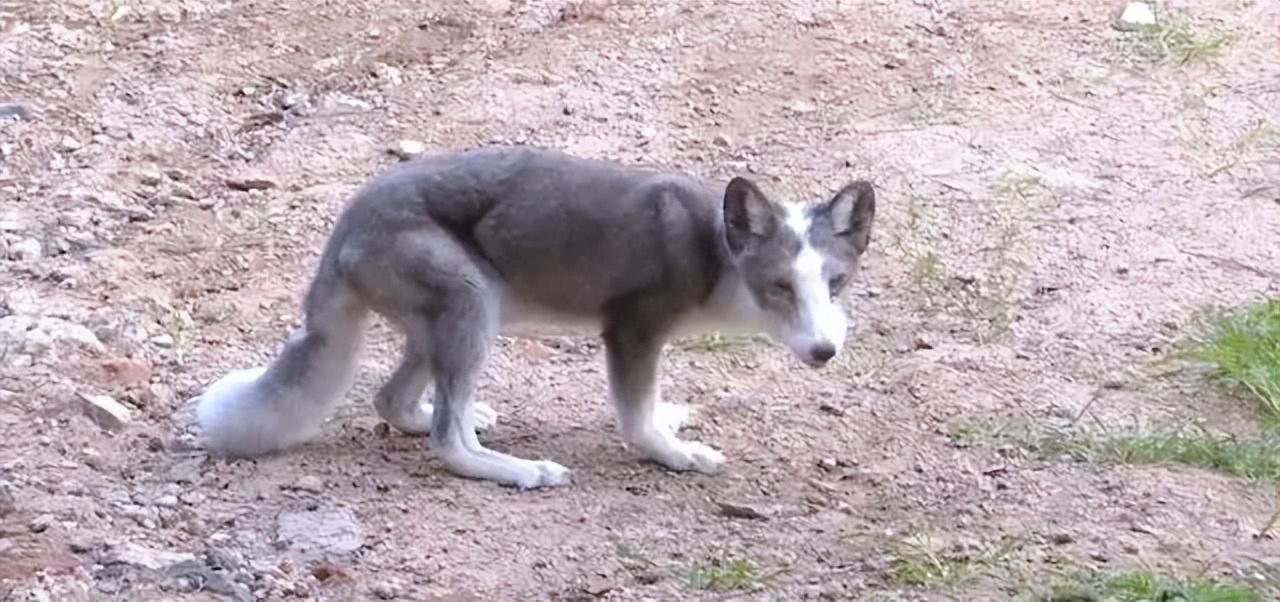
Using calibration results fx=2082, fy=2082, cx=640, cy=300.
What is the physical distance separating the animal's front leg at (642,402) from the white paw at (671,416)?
0.22ft

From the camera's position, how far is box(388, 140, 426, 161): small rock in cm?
839

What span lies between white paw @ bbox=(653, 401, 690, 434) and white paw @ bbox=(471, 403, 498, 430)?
0.51 meters

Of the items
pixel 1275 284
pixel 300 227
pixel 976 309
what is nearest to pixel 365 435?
pixel 300 227

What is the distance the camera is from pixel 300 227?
25.4ft

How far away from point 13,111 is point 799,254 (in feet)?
14.5

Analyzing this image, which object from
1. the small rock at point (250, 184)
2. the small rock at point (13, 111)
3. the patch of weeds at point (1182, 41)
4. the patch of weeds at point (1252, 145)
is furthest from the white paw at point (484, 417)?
the patch of weeds at point (1182, 41)

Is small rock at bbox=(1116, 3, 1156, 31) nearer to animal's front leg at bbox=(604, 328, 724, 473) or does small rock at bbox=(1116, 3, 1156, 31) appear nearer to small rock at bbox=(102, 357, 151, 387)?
animal's front leg at bbox=(604, 328, 724, 473)

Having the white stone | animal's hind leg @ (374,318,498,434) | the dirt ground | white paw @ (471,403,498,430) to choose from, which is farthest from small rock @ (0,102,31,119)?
the white stone

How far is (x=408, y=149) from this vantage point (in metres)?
8.44

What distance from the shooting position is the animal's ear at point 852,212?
5789mm

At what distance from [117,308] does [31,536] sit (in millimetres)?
1771

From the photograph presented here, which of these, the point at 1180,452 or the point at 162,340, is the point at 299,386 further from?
the point at 1180,452

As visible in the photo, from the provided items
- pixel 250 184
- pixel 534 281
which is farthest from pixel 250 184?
pixel 534 281

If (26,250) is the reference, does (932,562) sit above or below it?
above
